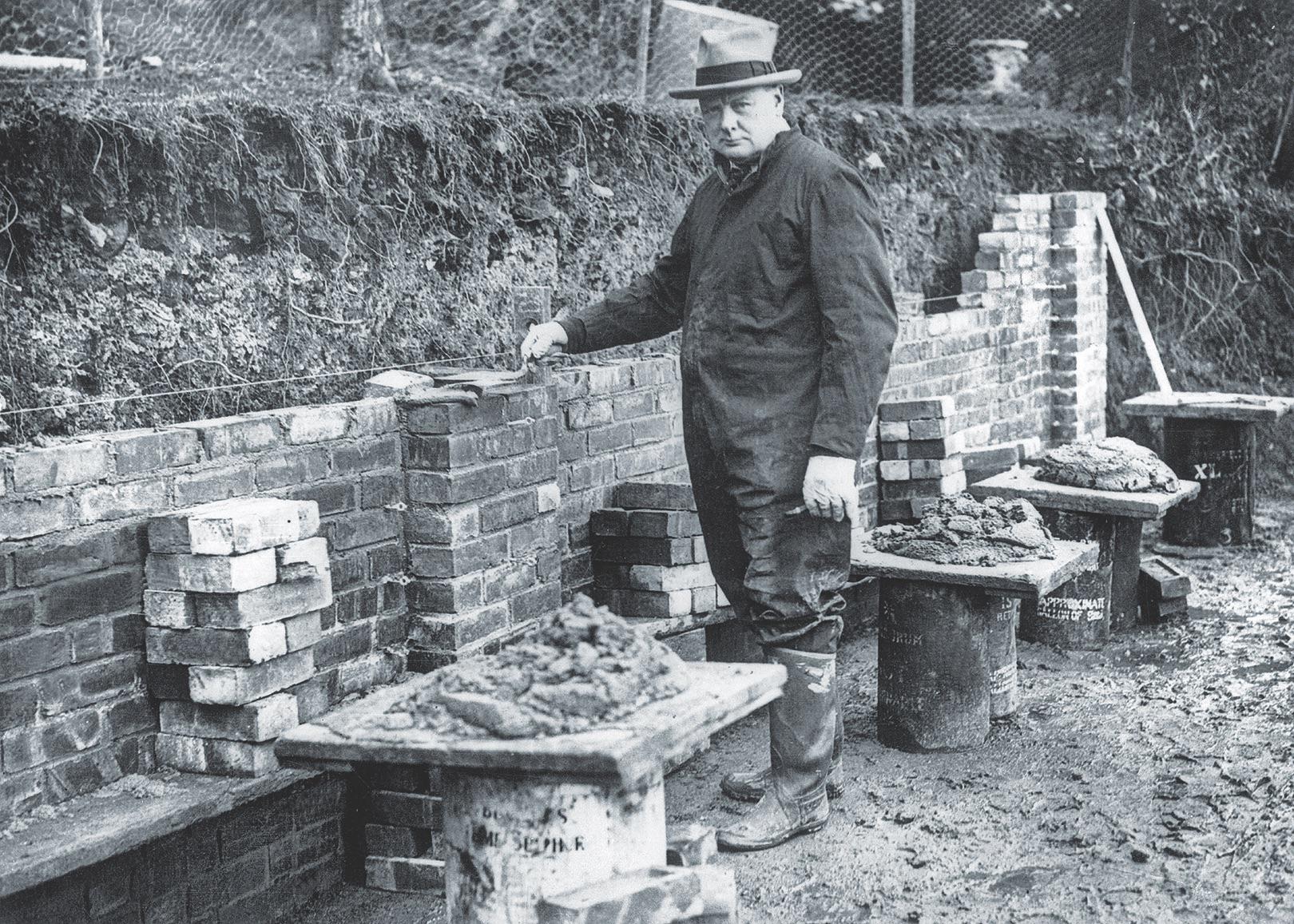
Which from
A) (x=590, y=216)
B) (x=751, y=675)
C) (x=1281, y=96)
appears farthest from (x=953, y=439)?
(x=1281, y=96)

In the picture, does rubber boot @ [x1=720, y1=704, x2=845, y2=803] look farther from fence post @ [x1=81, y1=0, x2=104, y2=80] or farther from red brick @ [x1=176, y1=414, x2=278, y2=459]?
fence post @ [x1=81, y1=0, x2=104, y2=80]

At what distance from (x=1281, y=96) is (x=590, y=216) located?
285 inches

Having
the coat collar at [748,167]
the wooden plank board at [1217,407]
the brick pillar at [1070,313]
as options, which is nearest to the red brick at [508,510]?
the coat collar at [748,167]

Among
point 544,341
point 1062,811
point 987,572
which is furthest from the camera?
point 987,572

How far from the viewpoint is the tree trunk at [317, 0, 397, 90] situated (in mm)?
7316

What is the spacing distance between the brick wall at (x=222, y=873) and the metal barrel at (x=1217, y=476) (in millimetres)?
6069

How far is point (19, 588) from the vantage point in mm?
3324

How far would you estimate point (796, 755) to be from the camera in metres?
4.25

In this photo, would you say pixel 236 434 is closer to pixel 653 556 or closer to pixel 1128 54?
pixel 653 556

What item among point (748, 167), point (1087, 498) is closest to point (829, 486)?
point (748, 167)

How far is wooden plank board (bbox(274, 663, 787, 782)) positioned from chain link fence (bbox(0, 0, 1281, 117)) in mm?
3951

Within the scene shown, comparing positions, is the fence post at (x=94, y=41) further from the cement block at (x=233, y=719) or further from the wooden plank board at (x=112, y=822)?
the wooden plank board at (x=112, y=822)

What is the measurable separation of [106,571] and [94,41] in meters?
3.60

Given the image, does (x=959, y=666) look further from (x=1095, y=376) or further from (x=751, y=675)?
(x=1095, y=376)
